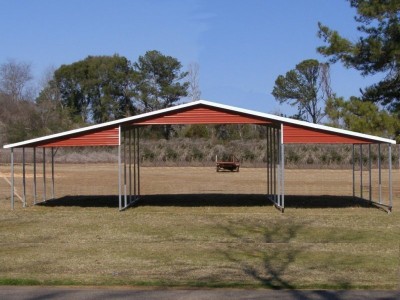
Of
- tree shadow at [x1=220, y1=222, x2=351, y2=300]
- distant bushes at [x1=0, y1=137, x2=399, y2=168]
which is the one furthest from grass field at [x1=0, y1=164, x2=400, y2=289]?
distant bushes at [x1=0, y1=137, x2=399, y2=168]

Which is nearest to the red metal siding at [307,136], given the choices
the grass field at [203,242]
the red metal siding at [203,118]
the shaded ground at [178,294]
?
the red metal siding at [203,118]

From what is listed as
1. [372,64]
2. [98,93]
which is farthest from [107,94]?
[372,64]

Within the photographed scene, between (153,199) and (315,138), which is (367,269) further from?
(153,199)

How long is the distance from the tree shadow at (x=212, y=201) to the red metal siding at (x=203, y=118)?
368cm

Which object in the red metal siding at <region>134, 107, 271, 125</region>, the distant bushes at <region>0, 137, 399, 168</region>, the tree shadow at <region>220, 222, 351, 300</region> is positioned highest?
the red metal siding at <region>134, 107, 271, 125</region>

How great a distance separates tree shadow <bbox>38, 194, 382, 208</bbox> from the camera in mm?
25656

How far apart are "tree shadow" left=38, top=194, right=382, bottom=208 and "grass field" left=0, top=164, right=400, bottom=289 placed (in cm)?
4

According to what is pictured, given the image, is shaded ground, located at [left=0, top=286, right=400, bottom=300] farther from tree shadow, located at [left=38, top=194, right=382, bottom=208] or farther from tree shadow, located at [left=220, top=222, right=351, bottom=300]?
tree shadow, located at [left=38, top=194, right=382, bottom=208]

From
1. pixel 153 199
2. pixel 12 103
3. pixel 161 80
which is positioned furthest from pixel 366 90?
pixel 12 103

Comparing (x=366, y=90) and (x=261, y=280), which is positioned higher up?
(x=366, y=90)

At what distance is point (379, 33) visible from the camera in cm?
2853

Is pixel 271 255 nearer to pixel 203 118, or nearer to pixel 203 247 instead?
pixel 203 247

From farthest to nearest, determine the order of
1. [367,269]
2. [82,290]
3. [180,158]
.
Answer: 1. [180,158]
2. [367,269]
3. [82,290]

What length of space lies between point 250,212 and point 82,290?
551 inches
